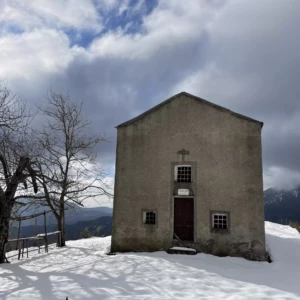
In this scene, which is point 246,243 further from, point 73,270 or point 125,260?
point 73,270

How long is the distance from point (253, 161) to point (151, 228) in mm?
6131

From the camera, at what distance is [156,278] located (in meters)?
8.42

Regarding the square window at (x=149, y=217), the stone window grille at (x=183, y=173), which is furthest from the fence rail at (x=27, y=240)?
the stone window grille at (x=183, y=173)

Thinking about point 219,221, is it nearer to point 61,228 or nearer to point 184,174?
point 184,174

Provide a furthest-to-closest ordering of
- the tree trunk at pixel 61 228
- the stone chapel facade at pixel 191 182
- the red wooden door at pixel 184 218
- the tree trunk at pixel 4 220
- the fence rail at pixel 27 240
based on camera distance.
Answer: the tree trunk at pixel 61 228, the fence rail at pixel 27 240, the red wooden door at pixel 184 218, the stone chapel facade at pixel 191 182, the tree trunk at pixel 4 220

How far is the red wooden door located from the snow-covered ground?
116 cm

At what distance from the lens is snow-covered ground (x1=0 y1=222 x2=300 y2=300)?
703 cm

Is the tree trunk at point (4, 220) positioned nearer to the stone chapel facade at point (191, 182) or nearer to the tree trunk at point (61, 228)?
the stone chapel facade at point (191, 182)

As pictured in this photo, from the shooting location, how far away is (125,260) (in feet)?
36.4

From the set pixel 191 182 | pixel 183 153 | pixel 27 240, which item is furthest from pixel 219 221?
pixel 27 240

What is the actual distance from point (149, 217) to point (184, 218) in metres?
1.84

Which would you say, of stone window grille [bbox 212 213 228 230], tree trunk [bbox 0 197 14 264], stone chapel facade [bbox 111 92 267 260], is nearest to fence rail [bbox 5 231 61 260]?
tree trunk [bbox 0 197 14 264]

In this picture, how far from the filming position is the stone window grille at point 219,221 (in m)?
12.3

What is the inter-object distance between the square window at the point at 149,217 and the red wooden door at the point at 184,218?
1.15 meters
